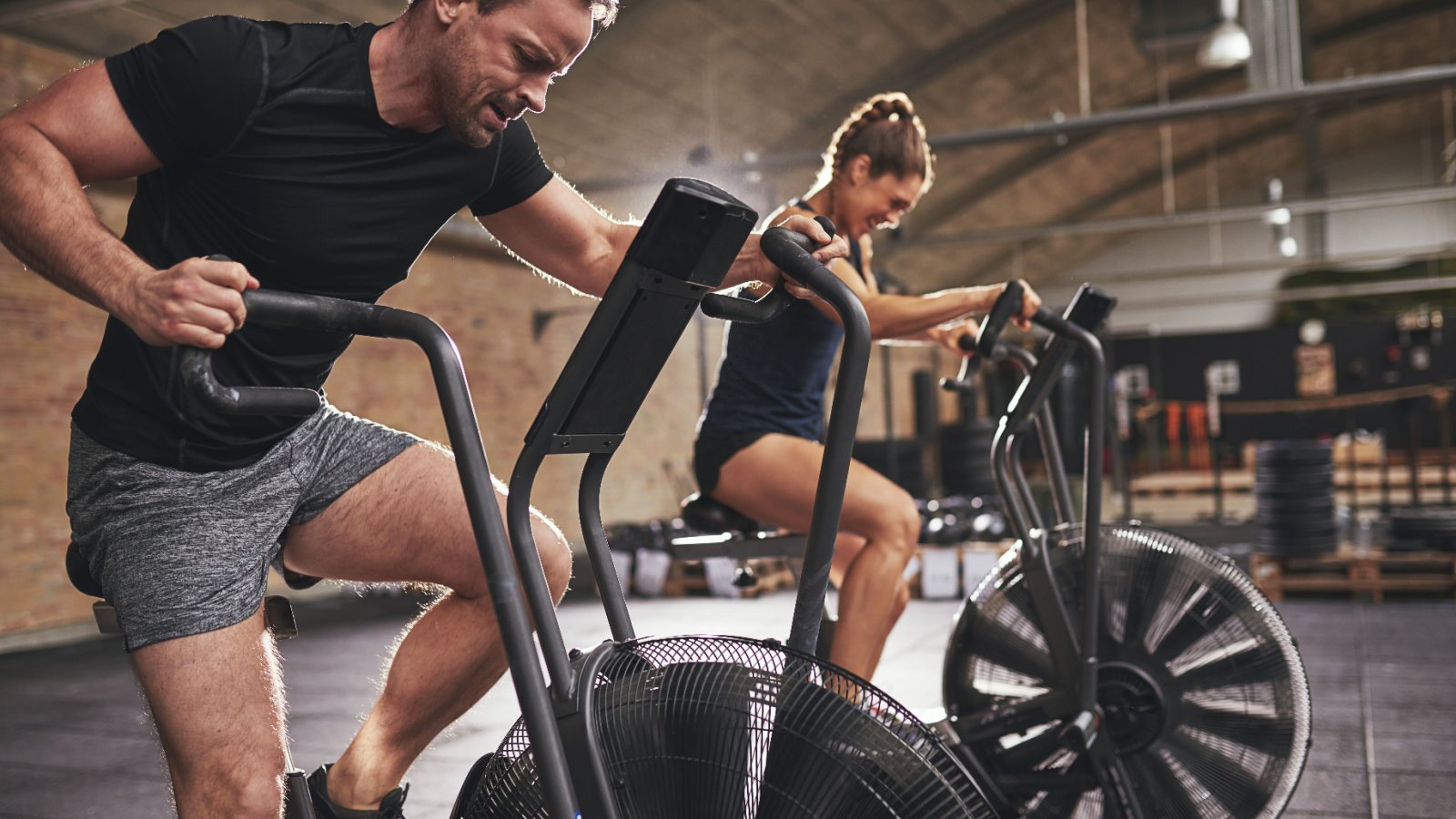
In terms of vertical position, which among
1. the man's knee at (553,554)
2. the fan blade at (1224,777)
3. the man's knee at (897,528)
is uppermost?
the man's knee at (553,554)

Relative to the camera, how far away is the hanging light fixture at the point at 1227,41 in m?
7.46

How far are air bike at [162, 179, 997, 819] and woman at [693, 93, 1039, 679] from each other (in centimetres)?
124

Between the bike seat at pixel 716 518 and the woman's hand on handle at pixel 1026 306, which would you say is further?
the bike seat at pixel 716 518

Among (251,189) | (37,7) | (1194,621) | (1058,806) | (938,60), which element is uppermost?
(938,60)

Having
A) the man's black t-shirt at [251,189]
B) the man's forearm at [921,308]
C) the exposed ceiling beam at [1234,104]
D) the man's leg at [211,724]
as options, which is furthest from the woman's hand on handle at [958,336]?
the exposed ceiling beam at [1234,104]

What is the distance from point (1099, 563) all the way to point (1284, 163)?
63.9 feet

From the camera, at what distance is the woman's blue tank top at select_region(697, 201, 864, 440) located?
272cm

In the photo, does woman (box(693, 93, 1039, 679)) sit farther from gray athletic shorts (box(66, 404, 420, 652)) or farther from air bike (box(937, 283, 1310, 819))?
gray athletic shorts (box(66, 404, 420, 652))

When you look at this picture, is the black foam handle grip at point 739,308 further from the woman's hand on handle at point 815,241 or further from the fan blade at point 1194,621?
the fan blade at point 1194,621

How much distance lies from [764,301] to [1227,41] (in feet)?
23.4

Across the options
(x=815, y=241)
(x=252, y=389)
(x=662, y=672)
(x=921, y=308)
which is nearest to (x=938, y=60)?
(x=921, y=308)

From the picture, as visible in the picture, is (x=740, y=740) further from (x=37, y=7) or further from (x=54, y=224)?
(x=37, y=7)

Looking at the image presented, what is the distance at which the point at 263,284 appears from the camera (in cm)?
153

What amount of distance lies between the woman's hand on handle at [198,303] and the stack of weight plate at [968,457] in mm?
12293
